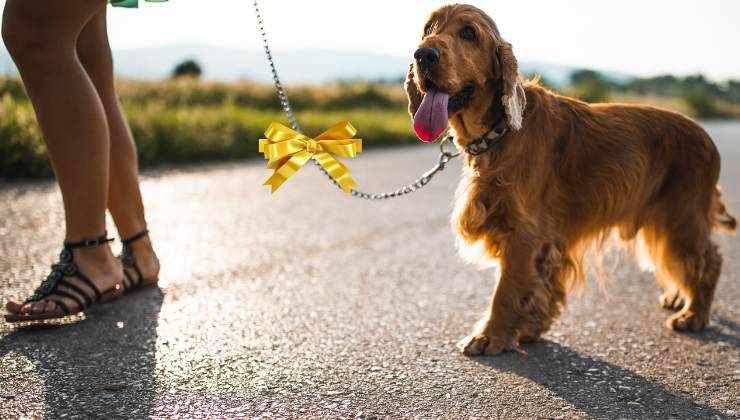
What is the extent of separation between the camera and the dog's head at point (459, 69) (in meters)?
2.58

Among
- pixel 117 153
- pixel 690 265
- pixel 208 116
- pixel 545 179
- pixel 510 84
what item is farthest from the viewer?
pixel 208 116

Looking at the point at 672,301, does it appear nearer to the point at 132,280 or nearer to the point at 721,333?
the point at 721,333

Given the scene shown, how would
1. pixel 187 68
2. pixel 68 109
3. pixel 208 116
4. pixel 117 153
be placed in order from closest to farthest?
1. pixel 68 109
2. pixel 117 153
3. pixel 208 116
4. pixel 187 68

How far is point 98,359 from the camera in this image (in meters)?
2.58

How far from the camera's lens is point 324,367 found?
103 inches

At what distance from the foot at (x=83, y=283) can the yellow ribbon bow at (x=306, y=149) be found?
3.12 feet

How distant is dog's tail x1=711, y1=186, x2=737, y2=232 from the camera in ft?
11.1

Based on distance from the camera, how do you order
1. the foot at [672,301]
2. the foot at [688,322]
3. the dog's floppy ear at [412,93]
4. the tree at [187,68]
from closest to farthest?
the dog's floppy ear at [412,93] < the foot at [688,322] < the foot at [672,301] < the tree at [187,68]

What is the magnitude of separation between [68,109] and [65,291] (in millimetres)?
730

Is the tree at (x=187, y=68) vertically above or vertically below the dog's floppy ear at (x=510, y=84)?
above

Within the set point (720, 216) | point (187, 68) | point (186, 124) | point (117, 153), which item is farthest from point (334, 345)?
point (187, 68)

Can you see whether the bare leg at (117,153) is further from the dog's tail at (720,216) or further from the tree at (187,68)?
the tree at (187,68)

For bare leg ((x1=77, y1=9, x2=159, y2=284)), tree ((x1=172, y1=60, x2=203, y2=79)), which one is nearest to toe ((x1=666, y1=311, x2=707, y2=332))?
bare leg ((x1=77, y1=9, x2=159, y2=284))

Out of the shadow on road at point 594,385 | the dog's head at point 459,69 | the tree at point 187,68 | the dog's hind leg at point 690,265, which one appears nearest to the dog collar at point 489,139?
the dog's head at point 459,69
